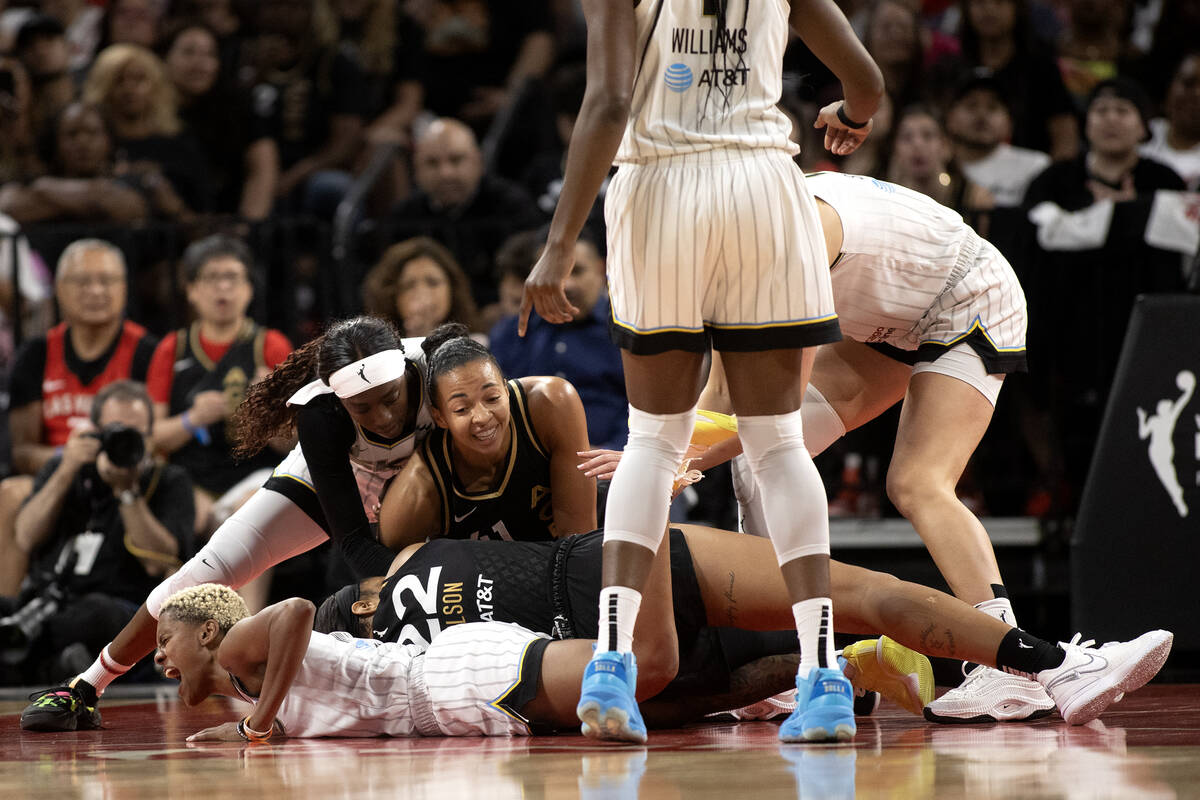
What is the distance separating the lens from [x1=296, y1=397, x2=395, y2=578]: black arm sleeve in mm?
3822

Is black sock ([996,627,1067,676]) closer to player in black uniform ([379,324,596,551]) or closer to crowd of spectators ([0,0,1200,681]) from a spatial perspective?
player in black uniform ([379,324,596,551])

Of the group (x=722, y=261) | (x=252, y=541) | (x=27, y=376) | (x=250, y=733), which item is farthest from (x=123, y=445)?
(x=722, y=261)

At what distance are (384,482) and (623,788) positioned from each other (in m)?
2.07

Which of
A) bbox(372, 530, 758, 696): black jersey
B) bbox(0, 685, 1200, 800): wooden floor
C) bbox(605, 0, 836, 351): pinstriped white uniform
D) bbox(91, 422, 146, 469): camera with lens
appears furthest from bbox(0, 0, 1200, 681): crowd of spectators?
bbox(605, 0, 836, 351): pinstriped white uniform

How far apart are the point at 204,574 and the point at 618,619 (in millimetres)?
1687

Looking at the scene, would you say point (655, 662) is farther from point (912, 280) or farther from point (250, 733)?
point (912, 280)

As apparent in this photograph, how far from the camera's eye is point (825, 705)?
264 cm

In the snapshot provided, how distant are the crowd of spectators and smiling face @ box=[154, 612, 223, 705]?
2149 mm

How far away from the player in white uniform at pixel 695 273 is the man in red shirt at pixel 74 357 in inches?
151

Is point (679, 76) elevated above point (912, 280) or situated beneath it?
elevated above

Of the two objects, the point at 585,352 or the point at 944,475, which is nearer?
the point at 944,475

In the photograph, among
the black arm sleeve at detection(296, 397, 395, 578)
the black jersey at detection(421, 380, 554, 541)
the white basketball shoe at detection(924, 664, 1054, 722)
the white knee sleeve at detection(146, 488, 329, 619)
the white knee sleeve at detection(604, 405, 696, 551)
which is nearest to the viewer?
the white knee sleeve at detection(604, 405, 696, 551)

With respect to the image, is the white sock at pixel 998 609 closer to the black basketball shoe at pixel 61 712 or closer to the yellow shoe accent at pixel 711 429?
the yellow shoe accent at pixel 711 429

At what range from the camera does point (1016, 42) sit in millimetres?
6848
